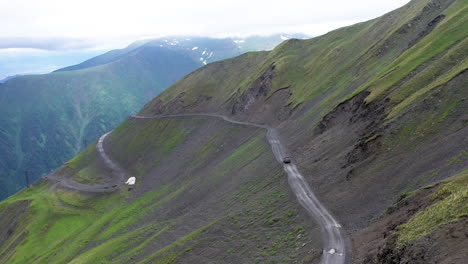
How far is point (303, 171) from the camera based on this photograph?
52656 millimetres

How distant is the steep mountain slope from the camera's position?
Result: 31281mm

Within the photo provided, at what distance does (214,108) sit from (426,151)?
105918 millimetres

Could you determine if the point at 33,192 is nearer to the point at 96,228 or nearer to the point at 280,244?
the point at 96,228

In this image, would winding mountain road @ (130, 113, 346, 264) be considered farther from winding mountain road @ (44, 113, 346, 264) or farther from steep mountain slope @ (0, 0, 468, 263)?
steep mountain slope @ (0, 0, 468, 263)

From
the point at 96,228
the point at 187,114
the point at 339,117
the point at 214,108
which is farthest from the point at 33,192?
the point at 339,117

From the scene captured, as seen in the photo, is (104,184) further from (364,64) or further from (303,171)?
(364,64)

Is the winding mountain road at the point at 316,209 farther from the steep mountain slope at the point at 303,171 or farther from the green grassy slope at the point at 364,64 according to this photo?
the green grassy slope at the point at 364,64

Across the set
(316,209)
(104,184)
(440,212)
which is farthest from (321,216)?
(104,184)

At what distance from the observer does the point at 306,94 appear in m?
94.9

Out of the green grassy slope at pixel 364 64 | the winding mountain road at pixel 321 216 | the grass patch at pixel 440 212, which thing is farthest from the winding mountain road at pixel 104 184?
the grass patch at pixel 440 212

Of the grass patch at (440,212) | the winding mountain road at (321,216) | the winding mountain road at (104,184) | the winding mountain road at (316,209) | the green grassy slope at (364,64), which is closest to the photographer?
the grass patch at (440,212)

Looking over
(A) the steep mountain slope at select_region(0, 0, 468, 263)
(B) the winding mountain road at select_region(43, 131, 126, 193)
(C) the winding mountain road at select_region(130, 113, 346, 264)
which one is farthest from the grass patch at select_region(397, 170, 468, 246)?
(B) the winding mountain road at select_region(43, 131, 126, 193)

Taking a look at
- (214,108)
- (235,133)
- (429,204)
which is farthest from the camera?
(214,108)

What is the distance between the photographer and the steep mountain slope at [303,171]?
31281 mm
